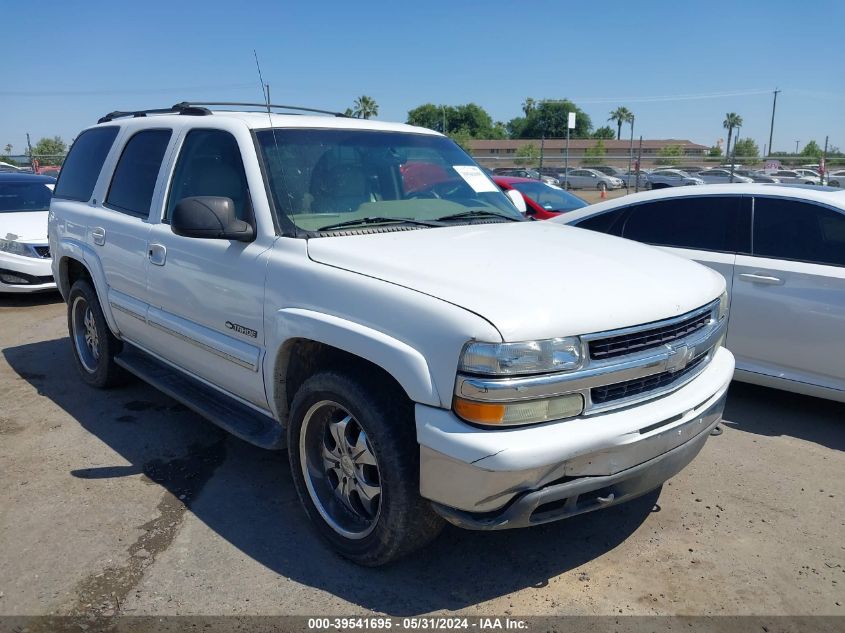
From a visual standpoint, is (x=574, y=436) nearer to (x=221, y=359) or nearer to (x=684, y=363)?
(x=684, y=363)

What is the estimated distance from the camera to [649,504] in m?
3.72

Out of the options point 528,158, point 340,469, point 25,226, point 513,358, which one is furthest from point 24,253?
point 528,158

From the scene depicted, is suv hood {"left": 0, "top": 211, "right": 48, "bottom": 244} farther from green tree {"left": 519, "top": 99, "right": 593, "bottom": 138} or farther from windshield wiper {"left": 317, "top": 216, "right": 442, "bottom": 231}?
green tree {"left": 519, "top": 99, "right": 593, "bottom": 138}

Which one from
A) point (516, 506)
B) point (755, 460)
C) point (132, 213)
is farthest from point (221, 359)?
point (755, 460)

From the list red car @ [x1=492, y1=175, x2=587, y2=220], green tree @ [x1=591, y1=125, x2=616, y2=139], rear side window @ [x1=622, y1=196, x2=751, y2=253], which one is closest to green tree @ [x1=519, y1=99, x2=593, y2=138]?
green tree @ [x1=591, y1=125, x2=616, y2=139]

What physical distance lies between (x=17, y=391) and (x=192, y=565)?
10.5 ft

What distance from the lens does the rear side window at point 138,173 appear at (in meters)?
4.50

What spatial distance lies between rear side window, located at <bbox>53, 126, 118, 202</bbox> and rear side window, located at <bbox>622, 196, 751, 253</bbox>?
13.3 ft

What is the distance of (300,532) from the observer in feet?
11.4

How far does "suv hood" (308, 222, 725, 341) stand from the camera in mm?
2648

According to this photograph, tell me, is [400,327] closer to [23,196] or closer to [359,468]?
[359,468]

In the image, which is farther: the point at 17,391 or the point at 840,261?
the point at 17,391

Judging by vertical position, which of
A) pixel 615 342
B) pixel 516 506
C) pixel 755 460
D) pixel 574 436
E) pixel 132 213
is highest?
pixel 132 213

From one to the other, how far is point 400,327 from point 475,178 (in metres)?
1.98
